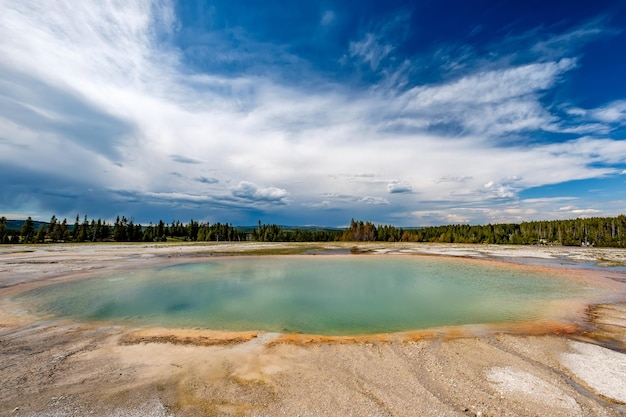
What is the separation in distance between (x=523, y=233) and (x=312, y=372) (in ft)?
441

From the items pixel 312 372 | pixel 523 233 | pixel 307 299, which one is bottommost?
pixel 307 299

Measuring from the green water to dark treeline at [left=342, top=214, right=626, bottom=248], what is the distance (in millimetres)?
92407

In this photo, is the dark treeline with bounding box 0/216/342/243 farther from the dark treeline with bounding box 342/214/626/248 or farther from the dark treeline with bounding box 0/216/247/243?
the dark treeline with bounding box 342/214/626/248

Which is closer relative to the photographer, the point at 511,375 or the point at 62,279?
the point at 511,375

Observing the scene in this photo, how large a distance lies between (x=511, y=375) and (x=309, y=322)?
7369 millimetres

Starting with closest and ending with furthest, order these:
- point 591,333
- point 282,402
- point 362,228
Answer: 1. point 282,402
2. point 591,333
3. point 362,228

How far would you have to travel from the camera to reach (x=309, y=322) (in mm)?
12680

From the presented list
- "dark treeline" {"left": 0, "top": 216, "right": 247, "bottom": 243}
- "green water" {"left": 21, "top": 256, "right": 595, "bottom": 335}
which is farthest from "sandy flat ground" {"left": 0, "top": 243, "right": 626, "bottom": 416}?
"dark treeline" {"left": 0, "top": 216, "right": 247, "bottom": 243}

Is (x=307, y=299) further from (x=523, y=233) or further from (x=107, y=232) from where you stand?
(x=523, y=233)

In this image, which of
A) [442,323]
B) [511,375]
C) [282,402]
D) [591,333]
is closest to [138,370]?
[282,402]

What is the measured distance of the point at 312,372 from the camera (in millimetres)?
7586

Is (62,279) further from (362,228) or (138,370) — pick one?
(362,228)

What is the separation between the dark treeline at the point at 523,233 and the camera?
98.9 m

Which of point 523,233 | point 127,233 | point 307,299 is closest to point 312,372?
point 307,299
